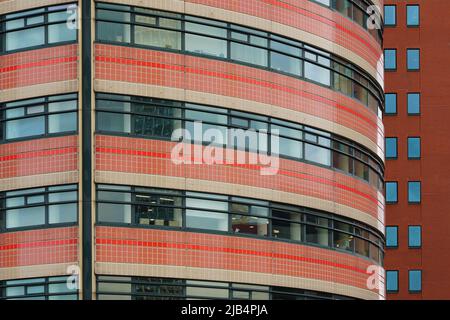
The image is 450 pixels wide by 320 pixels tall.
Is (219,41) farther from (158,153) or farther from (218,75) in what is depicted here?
(158,153)

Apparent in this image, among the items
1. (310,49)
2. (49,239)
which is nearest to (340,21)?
(310,49)

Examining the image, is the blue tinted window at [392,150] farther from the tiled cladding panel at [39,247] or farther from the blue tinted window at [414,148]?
the tiled cladding panel at [39,247]

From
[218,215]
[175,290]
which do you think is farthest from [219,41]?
[175,290]

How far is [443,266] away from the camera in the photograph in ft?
266

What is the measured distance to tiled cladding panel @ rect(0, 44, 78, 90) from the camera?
40531 millimetres

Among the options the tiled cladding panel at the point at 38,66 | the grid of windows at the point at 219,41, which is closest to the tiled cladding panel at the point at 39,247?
the tiled cladding panel at the point at 38,66

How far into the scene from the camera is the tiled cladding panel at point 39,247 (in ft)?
130

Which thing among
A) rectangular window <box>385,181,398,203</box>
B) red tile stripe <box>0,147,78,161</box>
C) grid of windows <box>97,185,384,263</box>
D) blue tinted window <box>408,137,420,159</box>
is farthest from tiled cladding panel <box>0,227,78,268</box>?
blue tinted window <box>408,137,420,159</box>

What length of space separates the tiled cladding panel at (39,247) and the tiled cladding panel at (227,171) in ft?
Answer: 7.62

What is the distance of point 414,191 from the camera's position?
82438 mm

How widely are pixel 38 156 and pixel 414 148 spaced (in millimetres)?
45971

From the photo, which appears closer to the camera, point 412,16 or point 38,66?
point 38,66

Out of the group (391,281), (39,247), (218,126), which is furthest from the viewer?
(391,281)

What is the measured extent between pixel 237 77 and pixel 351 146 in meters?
6.51
